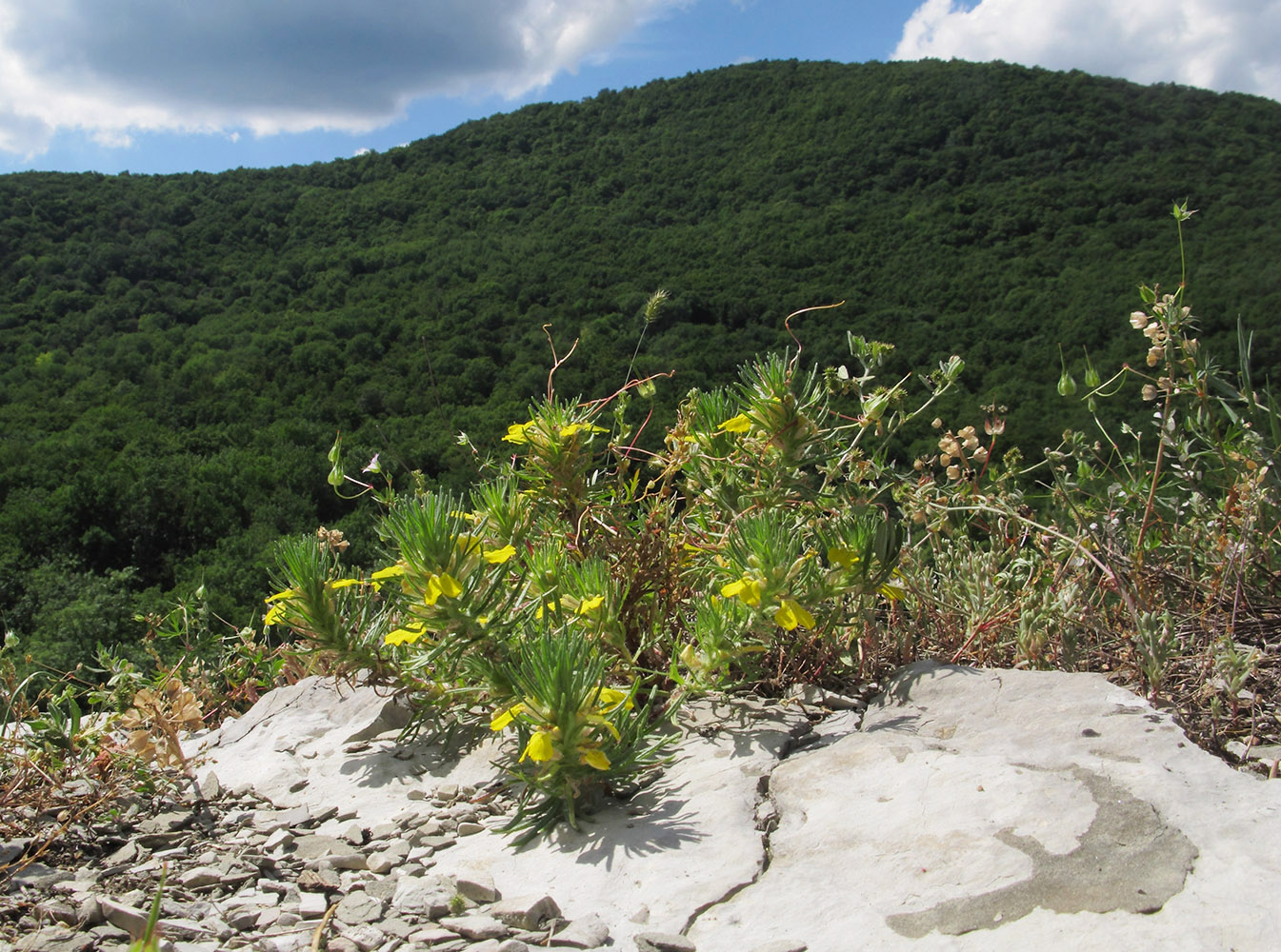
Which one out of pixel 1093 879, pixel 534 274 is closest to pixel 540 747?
pixel 1093 879

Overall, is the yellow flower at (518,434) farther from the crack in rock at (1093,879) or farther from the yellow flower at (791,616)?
the crack in rock at (1093,879)

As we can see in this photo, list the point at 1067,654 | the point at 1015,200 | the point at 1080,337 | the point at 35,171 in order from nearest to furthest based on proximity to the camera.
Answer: the point at 1067,654
the point at 1080,337
the point at 1015,200
the point at 35,171

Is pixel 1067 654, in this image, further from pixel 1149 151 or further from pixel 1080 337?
pixel 1149 151

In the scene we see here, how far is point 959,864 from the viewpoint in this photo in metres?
1.38

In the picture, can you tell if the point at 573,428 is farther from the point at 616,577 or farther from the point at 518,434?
the point at 616,577

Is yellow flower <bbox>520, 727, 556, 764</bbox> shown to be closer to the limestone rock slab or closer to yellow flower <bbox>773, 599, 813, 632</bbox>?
the limestone rock slab

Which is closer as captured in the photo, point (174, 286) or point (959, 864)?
point (959, 864)

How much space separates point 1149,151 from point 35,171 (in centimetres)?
5567

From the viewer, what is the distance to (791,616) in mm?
1710

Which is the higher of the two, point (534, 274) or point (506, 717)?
point (534, 274)

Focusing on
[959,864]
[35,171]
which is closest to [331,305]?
[35,171]

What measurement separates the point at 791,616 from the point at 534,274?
36.3m

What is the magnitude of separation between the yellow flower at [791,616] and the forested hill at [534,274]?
346 inches

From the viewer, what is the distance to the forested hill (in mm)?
20422
